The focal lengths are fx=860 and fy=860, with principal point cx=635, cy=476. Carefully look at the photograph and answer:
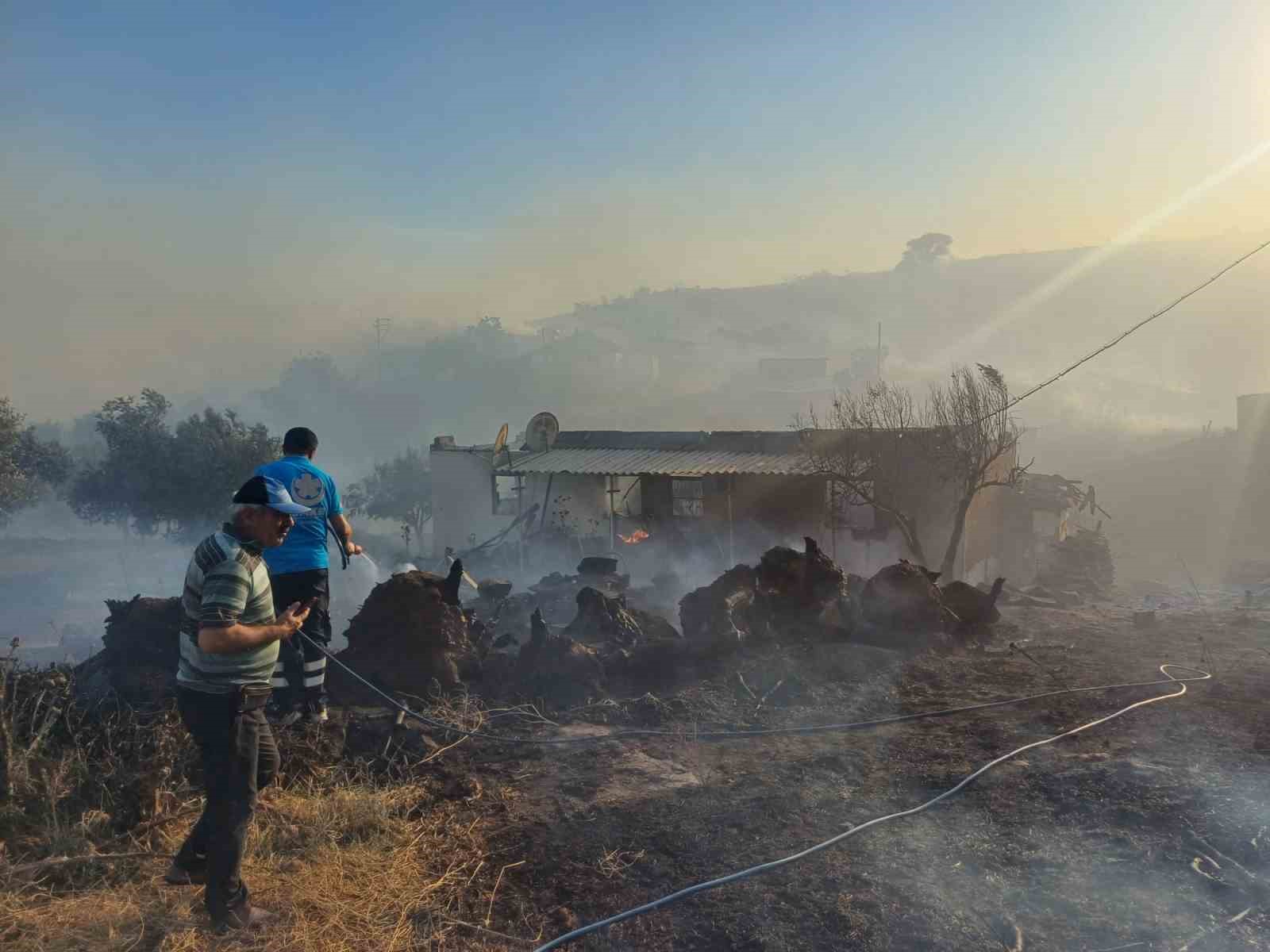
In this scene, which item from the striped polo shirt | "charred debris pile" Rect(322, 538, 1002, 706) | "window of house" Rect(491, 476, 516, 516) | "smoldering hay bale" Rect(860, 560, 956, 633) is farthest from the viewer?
"window of house" Rect(491, 476, 516, 516)

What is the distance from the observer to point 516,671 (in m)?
8.77

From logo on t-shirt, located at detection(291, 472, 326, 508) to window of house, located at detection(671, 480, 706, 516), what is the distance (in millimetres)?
15714

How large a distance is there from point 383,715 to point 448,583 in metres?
2.14

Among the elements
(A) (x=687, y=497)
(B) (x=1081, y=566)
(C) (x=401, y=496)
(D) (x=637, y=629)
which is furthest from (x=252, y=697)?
(C) (x=401, y=496)

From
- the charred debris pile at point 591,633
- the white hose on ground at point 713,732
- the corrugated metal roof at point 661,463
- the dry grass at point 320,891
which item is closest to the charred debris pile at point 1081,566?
the corrugated metal roof at point 661,463

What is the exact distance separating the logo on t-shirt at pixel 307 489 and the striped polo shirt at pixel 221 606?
8.45ft

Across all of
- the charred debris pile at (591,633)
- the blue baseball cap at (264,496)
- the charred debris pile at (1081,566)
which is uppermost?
the blue baseball cap at (264,496)

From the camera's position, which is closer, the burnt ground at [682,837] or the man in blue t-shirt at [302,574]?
the burnt ground at [682,837]

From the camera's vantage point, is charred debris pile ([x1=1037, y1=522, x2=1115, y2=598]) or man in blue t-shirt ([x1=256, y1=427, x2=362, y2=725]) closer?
man in blue t-shirt ([x1=256, y1=427, x2=362, y2=725])

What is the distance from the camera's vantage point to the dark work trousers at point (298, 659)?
256 inches

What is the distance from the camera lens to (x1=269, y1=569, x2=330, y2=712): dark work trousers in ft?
21.3

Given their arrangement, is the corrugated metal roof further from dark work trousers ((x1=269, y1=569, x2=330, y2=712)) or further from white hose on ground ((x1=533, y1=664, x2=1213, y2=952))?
dark work trousers ((x1=269, y1=569, x2=330, y2=712))

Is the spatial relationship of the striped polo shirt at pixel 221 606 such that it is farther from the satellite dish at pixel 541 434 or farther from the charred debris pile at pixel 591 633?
the satellite dish at pixel 541 434

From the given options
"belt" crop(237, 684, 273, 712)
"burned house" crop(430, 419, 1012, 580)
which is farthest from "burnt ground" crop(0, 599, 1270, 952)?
"burned house" crop(430, 419, 1012, 580)
